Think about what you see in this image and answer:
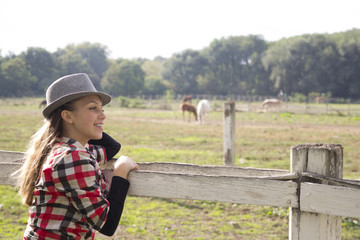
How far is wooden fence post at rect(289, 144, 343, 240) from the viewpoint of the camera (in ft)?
5.66

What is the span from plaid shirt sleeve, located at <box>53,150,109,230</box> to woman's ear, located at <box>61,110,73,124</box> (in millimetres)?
237

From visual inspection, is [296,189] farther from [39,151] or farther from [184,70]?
[184,70]

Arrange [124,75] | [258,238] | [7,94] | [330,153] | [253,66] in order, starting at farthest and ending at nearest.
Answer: [253,66], [124,75], [7,94], [258,238], [330,153]

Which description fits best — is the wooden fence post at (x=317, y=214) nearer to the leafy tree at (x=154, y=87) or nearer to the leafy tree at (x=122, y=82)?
the leafy tree at (x=122, y=82)

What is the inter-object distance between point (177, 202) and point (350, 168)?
15.9ft

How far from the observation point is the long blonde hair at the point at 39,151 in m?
1.70

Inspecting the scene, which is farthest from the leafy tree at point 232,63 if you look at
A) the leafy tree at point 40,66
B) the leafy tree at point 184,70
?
the leafy tree at point 40,66

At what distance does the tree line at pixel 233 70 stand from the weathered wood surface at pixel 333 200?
60.5 meters

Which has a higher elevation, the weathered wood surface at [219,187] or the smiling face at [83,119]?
the smiling face at [83,119]

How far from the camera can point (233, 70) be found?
8056 centimetres

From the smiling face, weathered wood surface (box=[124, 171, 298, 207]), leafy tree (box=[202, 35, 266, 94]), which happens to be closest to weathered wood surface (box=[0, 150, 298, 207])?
weathered wood surface (box=[124, 171, 298, 207])

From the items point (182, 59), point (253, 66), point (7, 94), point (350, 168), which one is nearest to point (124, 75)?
point (182, 59)

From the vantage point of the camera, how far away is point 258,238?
4293 mm

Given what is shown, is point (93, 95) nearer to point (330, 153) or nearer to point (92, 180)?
point (92, 180)
